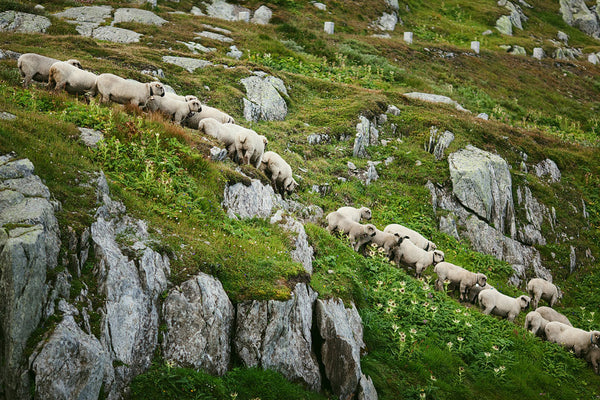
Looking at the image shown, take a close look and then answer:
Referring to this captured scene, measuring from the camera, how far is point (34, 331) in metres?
6.42

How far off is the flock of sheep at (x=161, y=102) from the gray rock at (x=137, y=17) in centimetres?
2998

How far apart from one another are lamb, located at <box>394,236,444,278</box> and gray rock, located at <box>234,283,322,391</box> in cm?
926

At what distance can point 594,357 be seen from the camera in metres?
15.5

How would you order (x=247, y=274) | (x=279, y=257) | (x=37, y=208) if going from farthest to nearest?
(x=279, y=257) < (x=247, y=274) < (x=37, y=208)

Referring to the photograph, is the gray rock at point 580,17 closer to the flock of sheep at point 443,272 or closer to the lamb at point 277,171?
the flock of sheep at point 443,272

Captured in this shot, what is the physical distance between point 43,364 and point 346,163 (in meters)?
21.9

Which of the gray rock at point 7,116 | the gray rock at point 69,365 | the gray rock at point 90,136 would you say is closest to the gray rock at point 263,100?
the gray rock at point 90,136

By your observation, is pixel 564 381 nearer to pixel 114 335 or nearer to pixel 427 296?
pixel 427 296

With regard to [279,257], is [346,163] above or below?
below

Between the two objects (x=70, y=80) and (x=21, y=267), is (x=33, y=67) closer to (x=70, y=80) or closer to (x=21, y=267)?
(x=70, y=80)

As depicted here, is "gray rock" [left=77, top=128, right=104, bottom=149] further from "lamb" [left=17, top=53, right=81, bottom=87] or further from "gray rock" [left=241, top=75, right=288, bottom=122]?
"gray rock" [left=241, top=75, right=288, bottom=122]

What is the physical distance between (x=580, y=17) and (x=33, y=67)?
4971 inches

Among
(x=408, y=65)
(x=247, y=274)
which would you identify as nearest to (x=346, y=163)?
(x=247, y=274)

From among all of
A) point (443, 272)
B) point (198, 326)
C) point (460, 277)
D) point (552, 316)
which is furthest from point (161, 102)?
point (552, 316)
